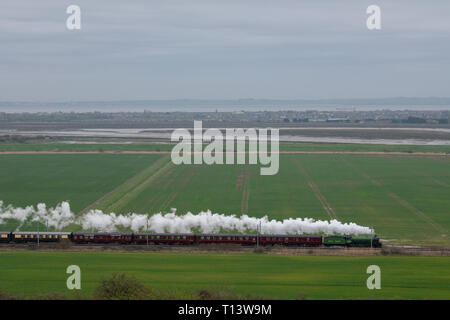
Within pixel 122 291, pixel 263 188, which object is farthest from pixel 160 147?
pixel 122 291

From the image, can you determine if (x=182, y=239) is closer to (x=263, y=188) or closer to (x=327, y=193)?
(x=263, y=188)

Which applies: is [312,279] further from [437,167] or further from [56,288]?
[437,167]

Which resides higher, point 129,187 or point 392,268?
point 129,187

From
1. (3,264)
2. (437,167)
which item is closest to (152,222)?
(3,264)

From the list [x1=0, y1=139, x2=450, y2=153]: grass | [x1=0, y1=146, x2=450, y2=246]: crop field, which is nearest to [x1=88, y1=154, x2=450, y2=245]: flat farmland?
[x1=0, y1=146, x2=450, y2=246]: crop field

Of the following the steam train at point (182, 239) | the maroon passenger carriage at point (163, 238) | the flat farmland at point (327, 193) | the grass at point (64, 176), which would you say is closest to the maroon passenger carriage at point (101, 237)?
the steam train at point (182, 239)

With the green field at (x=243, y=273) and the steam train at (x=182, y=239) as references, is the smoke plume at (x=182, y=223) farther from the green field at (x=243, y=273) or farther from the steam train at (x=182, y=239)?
the green field at (x=243, y=273)
